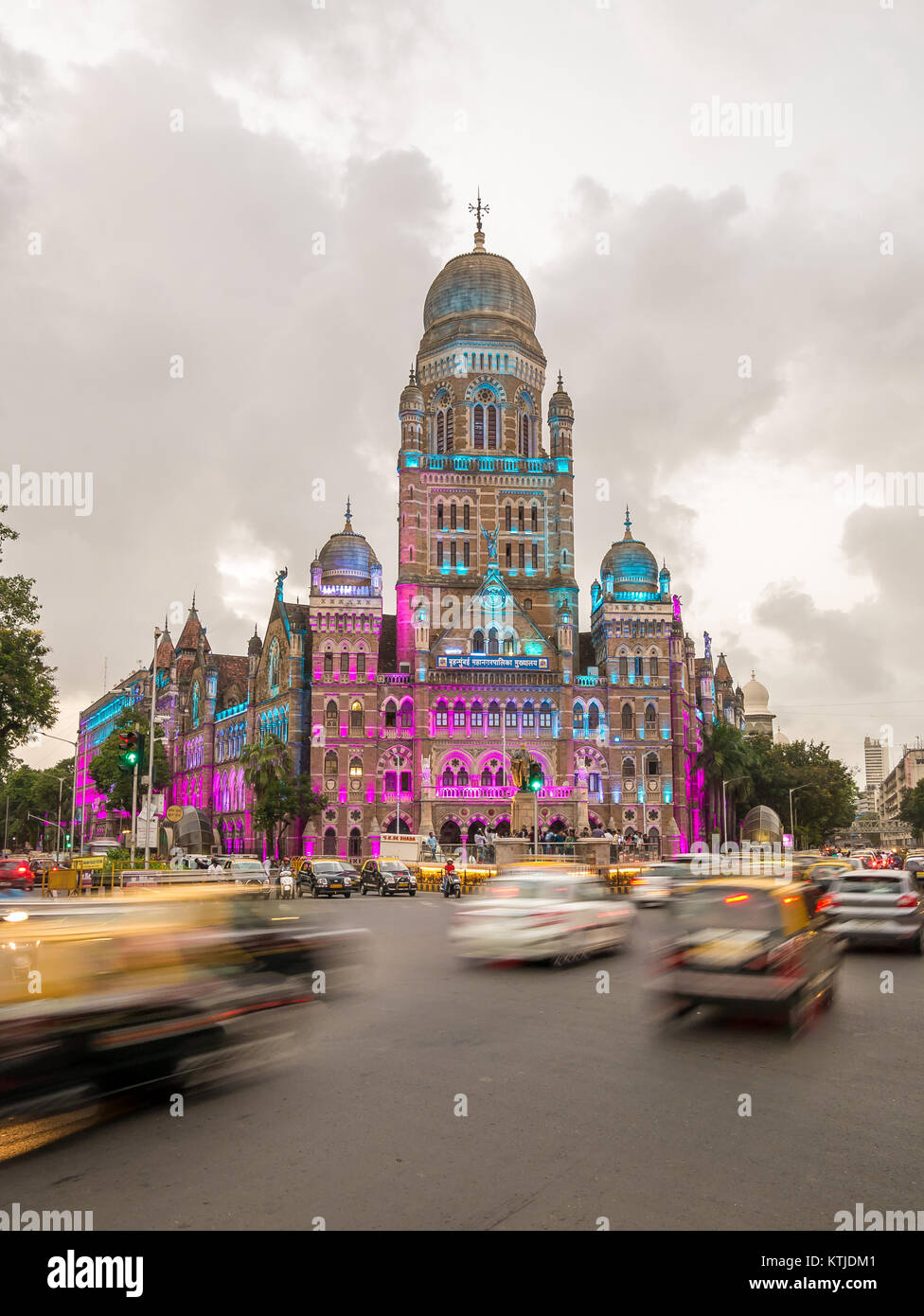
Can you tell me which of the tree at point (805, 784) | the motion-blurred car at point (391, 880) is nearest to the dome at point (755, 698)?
the tree at point (805, 784)

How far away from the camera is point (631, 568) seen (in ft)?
262

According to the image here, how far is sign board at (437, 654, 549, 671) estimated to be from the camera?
2842 inches

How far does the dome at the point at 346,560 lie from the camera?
7562 centimetres

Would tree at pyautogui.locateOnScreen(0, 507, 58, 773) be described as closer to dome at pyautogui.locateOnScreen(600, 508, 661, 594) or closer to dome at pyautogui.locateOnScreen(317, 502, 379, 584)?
dome at pyautogui.locateOnScreen(317, 502, 379, 584)

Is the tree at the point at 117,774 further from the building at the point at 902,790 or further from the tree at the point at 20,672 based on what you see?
the building at the point at 902,790

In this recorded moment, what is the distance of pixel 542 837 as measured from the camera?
65625 millimetres

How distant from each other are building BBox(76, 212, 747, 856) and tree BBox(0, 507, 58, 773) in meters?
33.0

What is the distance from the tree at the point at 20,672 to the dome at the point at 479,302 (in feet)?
175

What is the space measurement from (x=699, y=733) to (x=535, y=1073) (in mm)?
78832

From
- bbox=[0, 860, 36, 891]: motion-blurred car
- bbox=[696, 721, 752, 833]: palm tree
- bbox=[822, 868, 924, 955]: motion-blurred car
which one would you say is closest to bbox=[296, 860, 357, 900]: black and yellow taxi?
bbox=[0, 860, 36, 891]: motion-blurred car

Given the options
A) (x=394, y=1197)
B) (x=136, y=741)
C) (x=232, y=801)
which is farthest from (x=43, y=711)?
(x=232, y=801)

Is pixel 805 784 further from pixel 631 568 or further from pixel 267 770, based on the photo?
pixel 267 770

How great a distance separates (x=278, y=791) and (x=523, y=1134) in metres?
60.4
